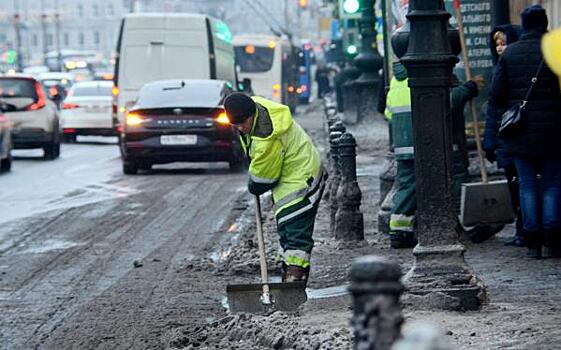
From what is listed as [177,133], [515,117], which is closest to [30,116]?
[177,133]

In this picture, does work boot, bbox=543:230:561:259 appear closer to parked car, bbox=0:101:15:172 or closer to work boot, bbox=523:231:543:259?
work boot, bbox=523:231:543:259

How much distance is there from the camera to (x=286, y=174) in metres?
9.35

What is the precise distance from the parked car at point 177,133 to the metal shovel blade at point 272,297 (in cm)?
1337

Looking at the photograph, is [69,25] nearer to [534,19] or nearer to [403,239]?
[403,239]

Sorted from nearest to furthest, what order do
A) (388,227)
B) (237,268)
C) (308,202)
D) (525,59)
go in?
1. (308,202)
2. (525,59)
3. (237,268)
4. (388,227)

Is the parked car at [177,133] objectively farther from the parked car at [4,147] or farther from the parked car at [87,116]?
the parked car at [87,116]

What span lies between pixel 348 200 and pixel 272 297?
3.80 meters

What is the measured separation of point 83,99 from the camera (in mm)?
36219

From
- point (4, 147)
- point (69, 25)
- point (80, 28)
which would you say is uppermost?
point (4, 147)

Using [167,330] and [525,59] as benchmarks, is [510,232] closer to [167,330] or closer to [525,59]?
[525,59]

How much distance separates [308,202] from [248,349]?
1.74 meters

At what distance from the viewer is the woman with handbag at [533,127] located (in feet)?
34.2

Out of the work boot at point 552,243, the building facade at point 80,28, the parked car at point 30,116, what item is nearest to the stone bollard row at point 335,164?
the work boot at point 552,243

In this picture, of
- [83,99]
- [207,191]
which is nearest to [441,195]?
[207,191]
